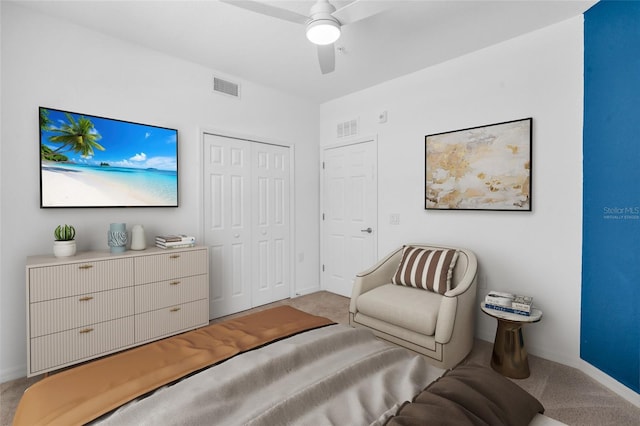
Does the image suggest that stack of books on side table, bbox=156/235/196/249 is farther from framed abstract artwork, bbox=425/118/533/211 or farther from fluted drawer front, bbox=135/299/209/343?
framed abstract artwork, bbox=425/118/533/211

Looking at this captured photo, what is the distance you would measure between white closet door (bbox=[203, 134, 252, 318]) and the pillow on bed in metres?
2.78

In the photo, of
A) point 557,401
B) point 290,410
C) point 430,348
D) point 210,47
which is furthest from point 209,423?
point 210,47

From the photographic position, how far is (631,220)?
2.02 m

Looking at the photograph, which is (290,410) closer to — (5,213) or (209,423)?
(209,423)

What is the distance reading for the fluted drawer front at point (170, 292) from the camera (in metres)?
2.60

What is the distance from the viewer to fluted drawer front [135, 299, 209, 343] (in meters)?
2.61

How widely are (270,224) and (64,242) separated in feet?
6.96

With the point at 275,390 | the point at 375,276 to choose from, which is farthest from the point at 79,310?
the point at 375,276

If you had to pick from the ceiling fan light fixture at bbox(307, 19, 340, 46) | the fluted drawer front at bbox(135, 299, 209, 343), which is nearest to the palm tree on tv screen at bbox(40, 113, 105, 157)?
the fluted drawer front at bbox(135, 299, 209, 343)

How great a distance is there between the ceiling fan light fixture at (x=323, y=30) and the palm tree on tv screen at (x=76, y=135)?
204cm

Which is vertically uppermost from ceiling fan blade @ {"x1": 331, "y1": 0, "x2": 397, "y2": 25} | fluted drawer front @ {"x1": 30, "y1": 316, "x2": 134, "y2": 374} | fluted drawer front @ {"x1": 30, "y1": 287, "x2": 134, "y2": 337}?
ceiling fan blade @ {"x1": 331, "y1": 0, "x2": 397, "y2": 25}

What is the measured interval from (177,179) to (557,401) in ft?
11.8

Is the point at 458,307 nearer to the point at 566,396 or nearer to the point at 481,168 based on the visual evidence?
the point at 566,396

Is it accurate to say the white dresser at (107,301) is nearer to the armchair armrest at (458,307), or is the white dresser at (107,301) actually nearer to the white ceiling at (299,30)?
the white ceiling at (299,30)
